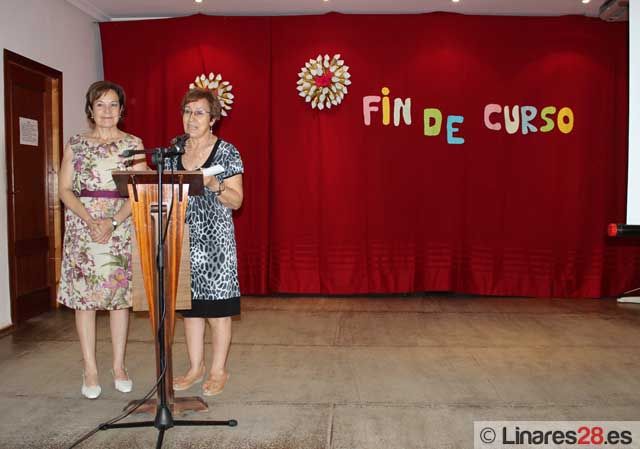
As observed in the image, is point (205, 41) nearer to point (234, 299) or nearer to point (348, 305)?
point (348, 305)

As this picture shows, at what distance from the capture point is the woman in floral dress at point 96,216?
287 cm

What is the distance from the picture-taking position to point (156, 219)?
8.12 ft

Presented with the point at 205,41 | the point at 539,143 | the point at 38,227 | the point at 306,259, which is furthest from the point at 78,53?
the point at 539,143

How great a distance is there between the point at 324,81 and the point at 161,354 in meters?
3.76

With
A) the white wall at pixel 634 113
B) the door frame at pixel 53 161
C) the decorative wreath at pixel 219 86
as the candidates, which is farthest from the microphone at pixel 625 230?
the door frame at pixel 53 161

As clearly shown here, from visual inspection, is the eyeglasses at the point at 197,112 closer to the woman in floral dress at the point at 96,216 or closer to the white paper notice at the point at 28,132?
the woman in floral dress at the point at 96,216

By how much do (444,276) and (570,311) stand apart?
114 cm

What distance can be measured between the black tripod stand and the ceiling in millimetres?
3587

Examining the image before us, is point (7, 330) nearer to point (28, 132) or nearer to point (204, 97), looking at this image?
point (28, 132)

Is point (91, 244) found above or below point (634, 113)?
below

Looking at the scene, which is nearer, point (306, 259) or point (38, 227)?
point (38, 227)

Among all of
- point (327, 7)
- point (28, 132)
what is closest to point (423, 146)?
point (327, 7)

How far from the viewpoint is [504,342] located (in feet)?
13.5

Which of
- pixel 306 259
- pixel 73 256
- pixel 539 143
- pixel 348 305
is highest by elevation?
pixel 539 143
